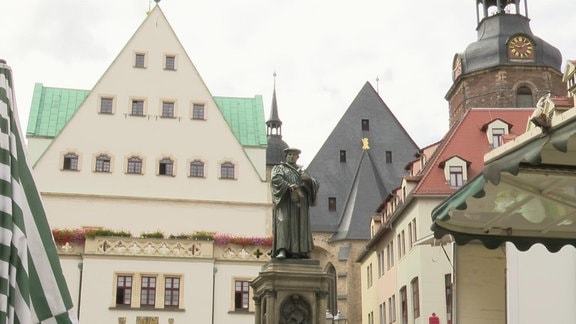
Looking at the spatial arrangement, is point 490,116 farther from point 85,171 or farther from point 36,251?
point 36,251

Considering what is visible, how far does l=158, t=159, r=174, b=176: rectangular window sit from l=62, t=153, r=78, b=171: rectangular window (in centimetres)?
317

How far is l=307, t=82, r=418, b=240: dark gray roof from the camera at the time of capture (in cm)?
5419

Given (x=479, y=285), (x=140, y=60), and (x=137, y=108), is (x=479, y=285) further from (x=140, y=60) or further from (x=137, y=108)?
(x=140, y=60)

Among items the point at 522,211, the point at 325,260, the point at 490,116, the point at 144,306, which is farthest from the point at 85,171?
the point at 522,211

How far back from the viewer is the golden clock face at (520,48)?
5116cm

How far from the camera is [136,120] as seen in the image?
1374 inches

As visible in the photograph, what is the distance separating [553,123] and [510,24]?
164 feet

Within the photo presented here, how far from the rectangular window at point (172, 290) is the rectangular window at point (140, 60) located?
915 centimetres

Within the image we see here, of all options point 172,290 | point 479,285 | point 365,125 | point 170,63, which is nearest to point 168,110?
point 170,63

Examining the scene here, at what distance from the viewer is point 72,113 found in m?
37.0

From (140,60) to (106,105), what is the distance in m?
2.29

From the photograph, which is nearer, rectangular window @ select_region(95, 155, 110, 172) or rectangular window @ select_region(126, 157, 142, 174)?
rectangular window @ select_region(95, 155, 110, 172)

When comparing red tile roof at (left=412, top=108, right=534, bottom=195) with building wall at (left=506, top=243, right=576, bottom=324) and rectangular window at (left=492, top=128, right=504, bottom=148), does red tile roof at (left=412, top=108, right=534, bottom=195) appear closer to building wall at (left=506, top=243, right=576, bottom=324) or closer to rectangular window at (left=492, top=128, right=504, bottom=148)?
rectangular window at (left=492, top=128, right=504, bottom=148)

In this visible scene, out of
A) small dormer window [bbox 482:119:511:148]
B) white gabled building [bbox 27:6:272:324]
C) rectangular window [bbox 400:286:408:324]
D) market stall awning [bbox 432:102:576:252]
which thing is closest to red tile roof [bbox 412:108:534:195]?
small dormer window [bbox 482:119:511:148]
